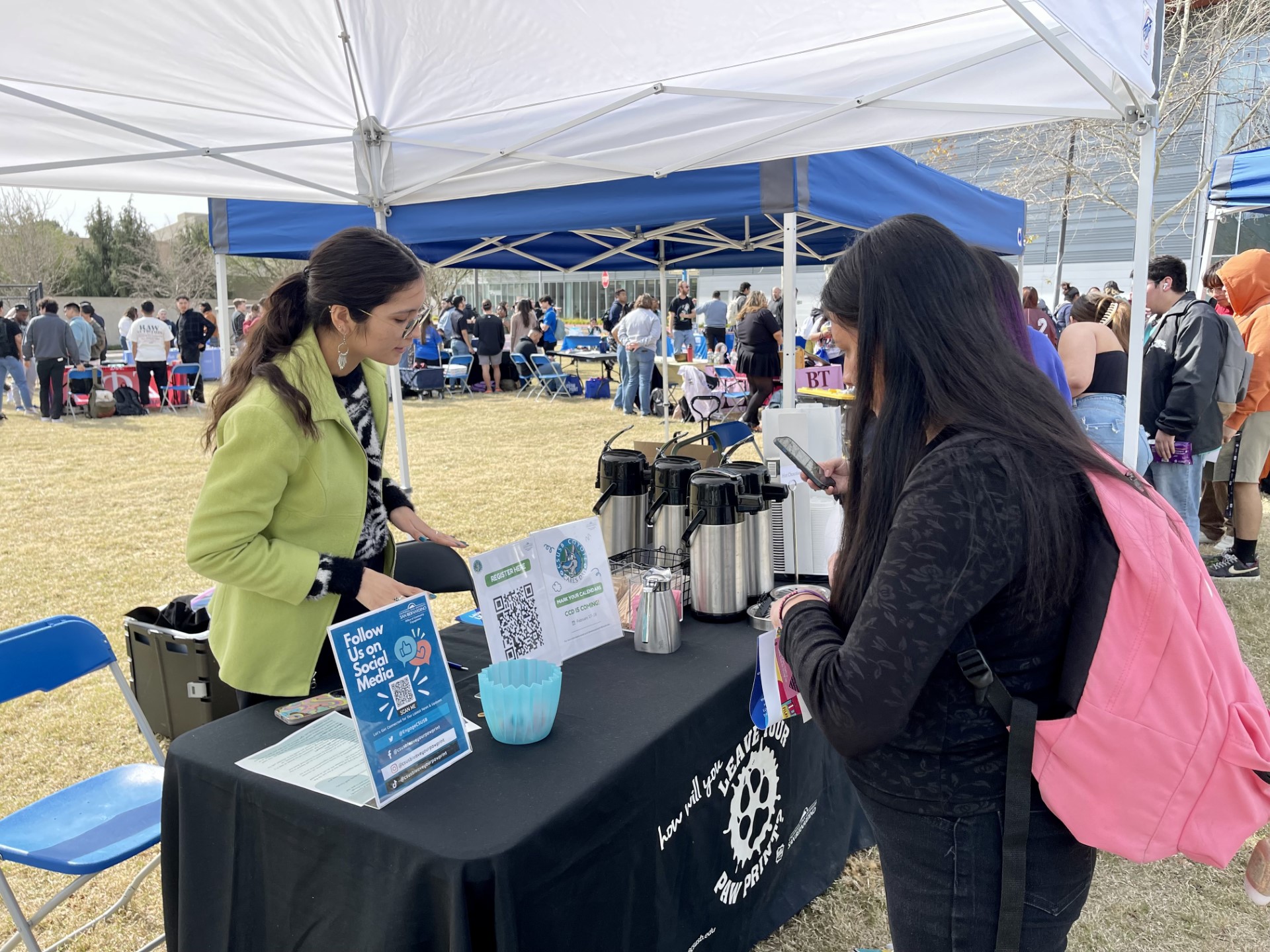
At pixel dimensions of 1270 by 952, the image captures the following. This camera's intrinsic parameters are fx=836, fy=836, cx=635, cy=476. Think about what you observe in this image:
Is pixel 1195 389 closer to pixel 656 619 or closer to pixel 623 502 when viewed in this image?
pixel 623 502

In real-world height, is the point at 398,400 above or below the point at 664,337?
below

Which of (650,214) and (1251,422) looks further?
(1251,422)

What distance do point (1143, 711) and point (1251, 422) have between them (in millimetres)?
4768

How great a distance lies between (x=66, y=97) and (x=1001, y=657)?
11.7 ft

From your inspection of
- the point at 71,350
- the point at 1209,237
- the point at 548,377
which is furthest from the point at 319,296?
the point at 548,377

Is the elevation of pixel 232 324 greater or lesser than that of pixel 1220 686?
greater

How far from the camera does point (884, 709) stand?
948 mm

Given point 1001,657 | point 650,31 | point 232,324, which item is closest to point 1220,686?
point 1001,657

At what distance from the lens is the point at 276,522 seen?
1595 millimetres

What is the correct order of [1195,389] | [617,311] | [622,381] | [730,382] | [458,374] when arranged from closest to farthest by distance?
[1195,389] < [730,382] < [622,381] < [458,374] < [617,311]

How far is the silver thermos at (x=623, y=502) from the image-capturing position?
2164 millimetres

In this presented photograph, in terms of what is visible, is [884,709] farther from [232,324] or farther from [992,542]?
[232,324]

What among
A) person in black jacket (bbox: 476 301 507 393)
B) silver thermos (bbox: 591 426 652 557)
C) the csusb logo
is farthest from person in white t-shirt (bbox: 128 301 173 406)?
the csusb logo

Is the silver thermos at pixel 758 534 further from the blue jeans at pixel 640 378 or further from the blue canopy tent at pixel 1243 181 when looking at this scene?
the blue jeans at pixel 640 378
